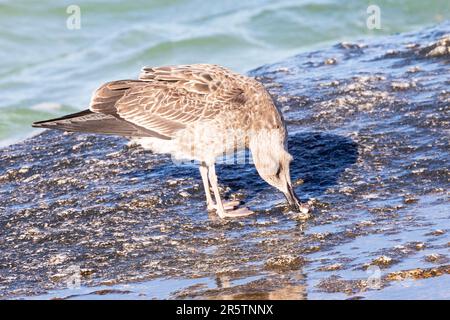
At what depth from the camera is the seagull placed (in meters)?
7.87

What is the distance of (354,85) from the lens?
1054 cm

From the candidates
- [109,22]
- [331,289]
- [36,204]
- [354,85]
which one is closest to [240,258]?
[331,289]

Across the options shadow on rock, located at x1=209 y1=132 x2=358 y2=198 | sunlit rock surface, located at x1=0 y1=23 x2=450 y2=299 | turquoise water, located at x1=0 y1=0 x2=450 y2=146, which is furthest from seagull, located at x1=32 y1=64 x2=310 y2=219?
turquoise water, located at x1=0 y1=0 x2=450 y2=146

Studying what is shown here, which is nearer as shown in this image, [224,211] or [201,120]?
[224,211]

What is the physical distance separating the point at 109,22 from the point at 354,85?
960 centimetres

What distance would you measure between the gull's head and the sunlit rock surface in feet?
0.75

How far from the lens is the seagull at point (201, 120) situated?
787cm

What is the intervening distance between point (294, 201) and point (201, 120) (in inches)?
43.9

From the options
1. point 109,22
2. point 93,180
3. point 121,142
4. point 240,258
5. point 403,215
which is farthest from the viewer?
point 109,22

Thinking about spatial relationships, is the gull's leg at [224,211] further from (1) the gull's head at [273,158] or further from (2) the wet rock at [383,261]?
(2) the wet rock at [383,261]

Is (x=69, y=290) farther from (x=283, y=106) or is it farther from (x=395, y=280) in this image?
(x=283, y=106)

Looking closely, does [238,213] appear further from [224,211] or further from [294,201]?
[294,201]

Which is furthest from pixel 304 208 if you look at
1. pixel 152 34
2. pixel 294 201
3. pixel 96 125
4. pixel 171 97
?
Answer: pixel 152 34

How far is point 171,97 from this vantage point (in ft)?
27.3
